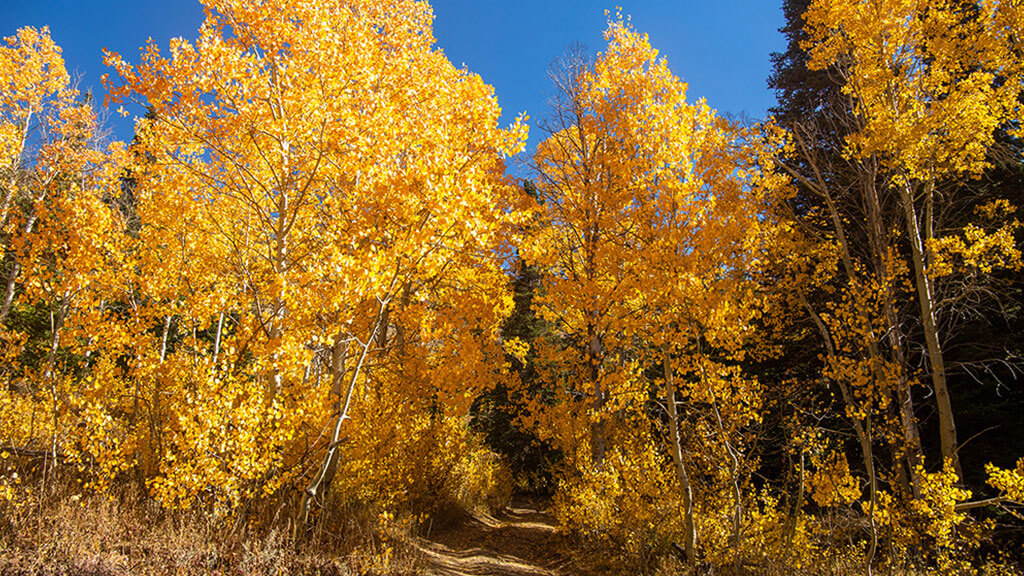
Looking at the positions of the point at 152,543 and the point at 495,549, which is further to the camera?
the point at 495,549

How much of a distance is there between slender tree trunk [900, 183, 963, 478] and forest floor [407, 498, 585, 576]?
5.64 m

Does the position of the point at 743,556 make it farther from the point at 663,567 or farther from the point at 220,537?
the point at 220,537

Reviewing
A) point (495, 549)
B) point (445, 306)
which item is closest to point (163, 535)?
point (445, 306)

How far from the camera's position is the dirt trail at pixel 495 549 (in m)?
7.21

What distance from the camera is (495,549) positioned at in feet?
28.6

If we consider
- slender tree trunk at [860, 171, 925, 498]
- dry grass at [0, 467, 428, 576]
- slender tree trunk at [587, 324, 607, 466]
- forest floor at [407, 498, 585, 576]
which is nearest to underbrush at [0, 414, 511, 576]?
dry grass at [0, 467, 428, 576]

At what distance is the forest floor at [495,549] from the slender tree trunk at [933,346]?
5.64m

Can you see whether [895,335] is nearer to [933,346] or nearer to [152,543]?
[933,346]

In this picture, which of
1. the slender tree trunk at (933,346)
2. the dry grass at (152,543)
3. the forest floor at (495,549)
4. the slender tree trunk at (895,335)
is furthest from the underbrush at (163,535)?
the slender tree trunk at (933,346)

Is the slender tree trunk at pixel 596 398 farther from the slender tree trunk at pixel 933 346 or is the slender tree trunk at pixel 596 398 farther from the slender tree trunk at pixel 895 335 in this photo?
the slender tree trunk at pixel 933 346

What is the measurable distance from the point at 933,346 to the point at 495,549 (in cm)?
808

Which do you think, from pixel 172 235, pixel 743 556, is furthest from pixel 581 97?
pixel 743 556

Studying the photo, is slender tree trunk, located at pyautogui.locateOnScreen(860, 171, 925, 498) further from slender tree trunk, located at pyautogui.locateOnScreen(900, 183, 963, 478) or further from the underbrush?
the underbrush

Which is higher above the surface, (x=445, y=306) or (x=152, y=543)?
(x=445, y=306)
